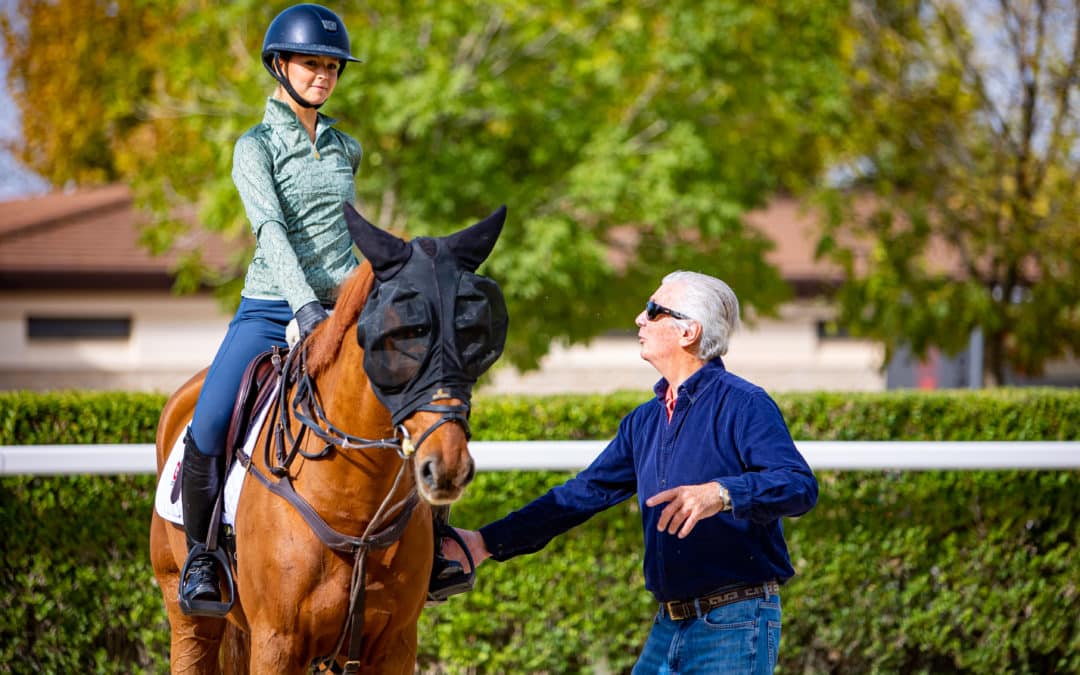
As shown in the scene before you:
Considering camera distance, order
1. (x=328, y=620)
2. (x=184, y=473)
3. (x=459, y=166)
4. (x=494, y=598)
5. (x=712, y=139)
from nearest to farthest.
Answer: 1. (x=328, y=620)
2. (x=184, y=473)
3. (x=494, y=598)
4. (x=459, y=166)
5. (x=712, y=139)

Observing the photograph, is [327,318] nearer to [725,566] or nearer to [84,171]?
[725,566]

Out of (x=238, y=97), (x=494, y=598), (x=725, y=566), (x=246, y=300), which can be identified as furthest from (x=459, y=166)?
(x=725, y=566)

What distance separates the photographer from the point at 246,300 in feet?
13.0

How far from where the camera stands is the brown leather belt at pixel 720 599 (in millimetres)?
3500

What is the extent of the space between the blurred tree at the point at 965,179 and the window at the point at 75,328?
45.4 ft

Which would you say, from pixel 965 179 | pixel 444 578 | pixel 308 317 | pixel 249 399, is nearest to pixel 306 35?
pixel 308 317

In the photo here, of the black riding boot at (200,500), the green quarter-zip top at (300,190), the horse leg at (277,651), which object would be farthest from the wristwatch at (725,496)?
the black riding boot at (200,500)

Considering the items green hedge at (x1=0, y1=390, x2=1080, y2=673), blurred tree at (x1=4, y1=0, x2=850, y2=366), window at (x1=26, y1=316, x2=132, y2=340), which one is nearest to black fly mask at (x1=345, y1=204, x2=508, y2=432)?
green hedge at (x1=0, y1=390, x2=1080, y2=673)

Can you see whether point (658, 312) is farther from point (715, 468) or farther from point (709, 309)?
point (715, 468)

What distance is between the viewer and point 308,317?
3443 millimetres

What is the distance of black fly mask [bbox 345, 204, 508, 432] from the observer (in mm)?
2830

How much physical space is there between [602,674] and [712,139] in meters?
9.11

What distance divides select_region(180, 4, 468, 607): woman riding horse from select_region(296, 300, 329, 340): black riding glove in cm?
15

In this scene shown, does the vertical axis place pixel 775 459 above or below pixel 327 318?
below
